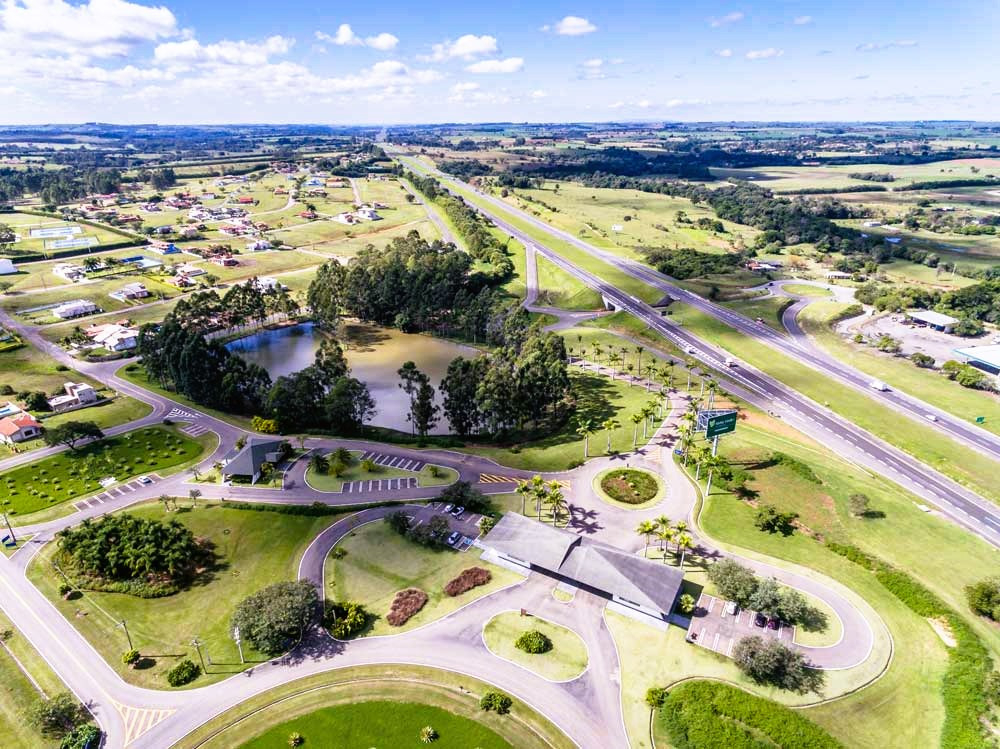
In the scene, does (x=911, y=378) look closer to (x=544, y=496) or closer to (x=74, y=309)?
(x=544, y=496)

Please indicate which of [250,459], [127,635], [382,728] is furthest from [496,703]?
[250,459]

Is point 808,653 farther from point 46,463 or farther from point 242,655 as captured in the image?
point 46,463

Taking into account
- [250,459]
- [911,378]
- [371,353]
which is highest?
[250,459]

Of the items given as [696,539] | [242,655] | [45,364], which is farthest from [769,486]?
[45,364]

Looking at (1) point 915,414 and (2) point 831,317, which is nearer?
(1) point 915,414

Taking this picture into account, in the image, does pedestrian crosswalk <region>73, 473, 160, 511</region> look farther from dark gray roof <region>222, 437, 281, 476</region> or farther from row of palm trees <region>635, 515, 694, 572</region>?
row of palm trees <region>635, 515, 694, 572</region>

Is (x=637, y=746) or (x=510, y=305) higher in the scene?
(x=510, y=305)
